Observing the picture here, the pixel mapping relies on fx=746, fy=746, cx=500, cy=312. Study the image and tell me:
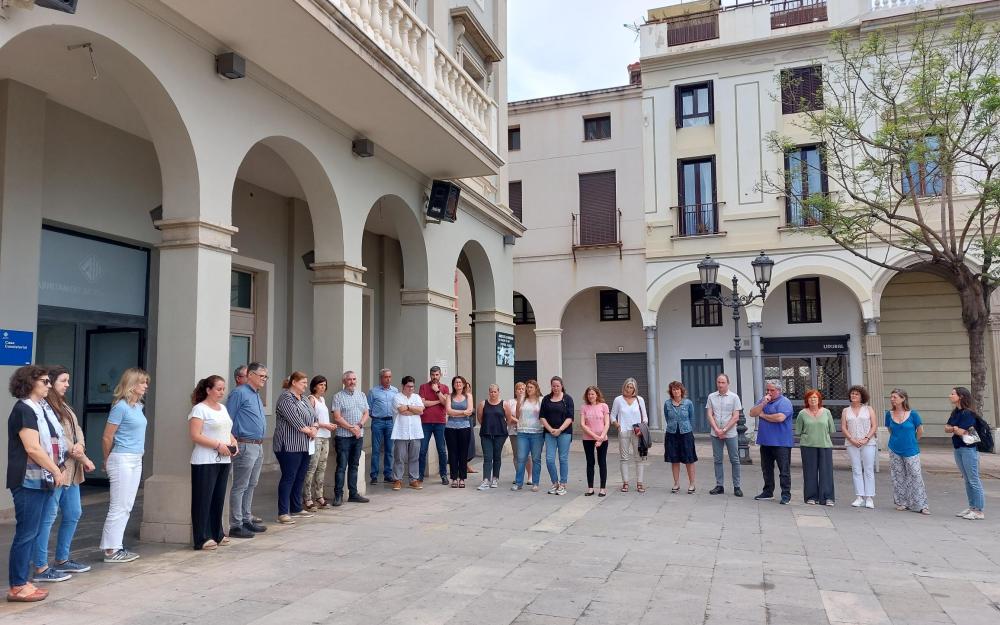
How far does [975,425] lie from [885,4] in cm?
1583

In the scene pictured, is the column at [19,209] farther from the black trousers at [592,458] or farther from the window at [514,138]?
the window at [514,138]

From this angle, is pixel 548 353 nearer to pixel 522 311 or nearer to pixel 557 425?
pixel 522 311

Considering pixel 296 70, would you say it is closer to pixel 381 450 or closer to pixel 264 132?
pixel 264 132

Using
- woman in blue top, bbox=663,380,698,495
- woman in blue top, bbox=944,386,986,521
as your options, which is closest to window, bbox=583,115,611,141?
woman in blue top, bbox=663,380,698,495

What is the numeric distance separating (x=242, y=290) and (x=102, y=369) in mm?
2487

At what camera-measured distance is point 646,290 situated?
2239 cm

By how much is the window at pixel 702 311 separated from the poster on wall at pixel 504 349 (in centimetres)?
870

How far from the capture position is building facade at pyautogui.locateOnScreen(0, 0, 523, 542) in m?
7.05

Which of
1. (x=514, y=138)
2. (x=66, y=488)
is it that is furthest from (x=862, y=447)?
(x=514, y=138)

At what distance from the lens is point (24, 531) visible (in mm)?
5121

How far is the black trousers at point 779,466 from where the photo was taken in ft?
32.8

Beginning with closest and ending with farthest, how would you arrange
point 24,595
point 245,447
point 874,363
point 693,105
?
1. point 24,595
2. point 245,447
3. point 874,363
4. point 693,105

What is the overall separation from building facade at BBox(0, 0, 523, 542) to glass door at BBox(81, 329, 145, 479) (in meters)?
0.03

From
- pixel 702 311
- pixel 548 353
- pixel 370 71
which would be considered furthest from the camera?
pixel 548 353
